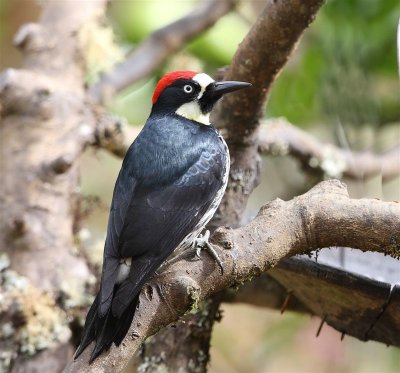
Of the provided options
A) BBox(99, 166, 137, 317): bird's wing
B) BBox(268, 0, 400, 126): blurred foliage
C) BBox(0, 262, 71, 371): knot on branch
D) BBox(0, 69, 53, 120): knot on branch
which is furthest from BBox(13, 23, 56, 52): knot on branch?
BBox(268, 0, 400, 126): blurred foliage

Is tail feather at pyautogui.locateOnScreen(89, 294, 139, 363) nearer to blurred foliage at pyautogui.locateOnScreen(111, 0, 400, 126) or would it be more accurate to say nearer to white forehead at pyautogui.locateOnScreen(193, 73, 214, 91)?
white forehead at pyautogui.locateOnScreen(193, 73, 214, 91)

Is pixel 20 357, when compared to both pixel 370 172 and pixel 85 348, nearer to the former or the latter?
pixel 85 348

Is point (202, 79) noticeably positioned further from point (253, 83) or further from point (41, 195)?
point (41, 195)

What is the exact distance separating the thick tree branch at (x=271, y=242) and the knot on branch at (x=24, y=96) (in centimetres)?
142

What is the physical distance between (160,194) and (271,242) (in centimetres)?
42

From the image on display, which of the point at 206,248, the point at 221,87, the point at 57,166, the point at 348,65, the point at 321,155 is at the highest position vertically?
the point at 348,65

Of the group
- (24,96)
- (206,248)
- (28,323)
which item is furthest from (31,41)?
(206,248)

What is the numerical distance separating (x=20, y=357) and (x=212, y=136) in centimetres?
102

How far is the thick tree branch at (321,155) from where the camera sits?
3.67 meters

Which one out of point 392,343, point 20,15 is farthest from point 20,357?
point 20,15

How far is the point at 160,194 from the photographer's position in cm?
252

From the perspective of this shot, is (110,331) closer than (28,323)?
Yes

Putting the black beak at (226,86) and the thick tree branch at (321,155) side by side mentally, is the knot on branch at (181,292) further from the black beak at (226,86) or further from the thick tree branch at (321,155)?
the thick tree branch at (321,155)

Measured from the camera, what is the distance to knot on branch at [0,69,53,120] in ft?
11.4
